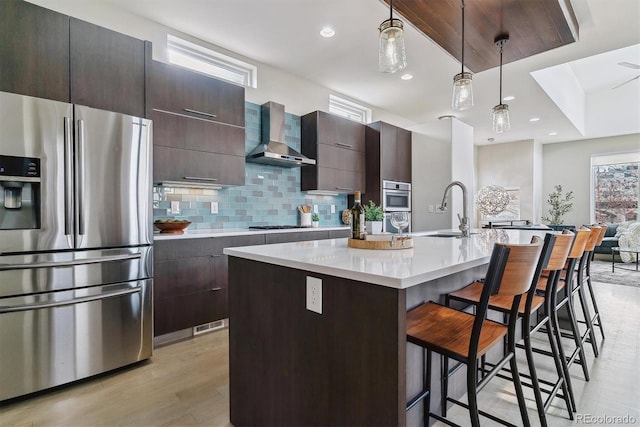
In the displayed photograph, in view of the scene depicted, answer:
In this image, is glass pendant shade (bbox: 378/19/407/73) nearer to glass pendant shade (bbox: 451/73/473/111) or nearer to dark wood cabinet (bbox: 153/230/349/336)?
glass pendant shade (bbox: 451/73/473/111)

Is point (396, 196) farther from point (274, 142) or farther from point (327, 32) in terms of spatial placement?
point (327, 32)

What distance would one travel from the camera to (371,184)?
16.1 feet

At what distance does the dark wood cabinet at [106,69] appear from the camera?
7.26 feet

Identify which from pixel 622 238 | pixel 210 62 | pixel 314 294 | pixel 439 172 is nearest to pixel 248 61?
pixel 210 62

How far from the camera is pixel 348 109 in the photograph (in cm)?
518

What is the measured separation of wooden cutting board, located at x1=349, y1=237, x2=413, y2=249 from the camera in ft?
5.62

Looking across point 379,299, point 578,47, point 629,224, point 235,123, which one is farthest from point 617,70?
point 379,299

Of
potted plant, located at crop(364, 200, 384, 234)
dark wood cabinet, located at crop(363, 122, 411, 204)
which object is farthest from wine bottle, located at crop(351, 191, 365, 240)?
dark wood cabinet, located at crop(363, 122, 411, 204)

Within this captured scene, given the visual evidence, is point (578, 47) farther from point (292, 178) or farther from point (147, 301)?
point (147, 301)

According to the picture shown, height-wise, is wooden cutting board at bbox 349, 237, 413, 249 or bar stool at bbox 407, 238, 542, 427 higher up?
wooden cutting board at bbox 349, 237, 413, 249

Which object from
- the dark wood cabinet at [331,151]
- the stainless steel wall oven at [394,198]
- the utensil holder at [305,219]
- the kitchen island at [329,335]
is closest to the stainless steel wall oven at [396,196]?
the stainless steel wall oven at [394,198]

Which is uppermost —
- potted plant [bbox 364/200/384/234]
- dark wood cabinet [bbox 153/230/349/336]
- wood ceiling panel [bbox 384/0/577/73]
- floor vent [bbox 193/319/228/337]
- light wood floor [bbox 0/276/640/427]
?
wood ceiling panel [bbox 384/0/577/73]

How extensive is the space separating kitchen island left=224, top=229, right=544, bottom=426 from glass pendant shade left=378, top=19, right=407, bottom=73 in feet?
3.44

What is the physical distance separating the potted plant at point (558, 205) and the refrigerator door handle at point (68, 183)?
934 centimetres
